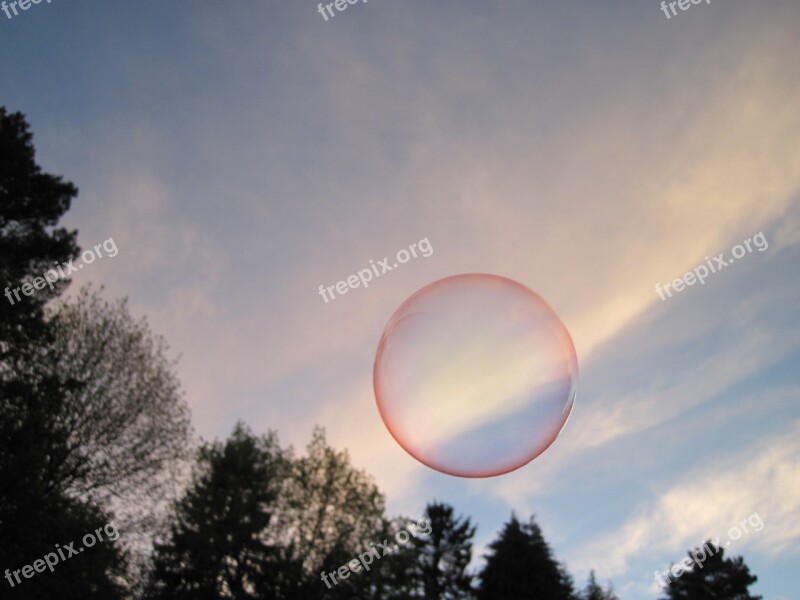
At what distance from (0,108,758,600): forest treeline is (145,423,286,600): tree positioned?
66 millimetres

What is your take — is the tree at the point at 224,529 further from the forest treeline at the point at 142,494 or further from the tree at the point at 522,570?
the tree at the point at 522,570

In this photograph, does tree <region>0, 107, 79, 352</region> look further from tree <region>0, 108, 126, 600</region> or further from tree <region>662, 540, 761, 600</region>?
tree <region>662, 540, 761, 600</region>

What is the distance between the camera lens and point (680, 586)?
120 feet

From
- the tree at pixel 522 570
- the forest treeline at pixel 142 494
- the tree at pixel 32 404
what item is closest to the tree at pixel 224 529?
the forest treeline at pixel 142 494

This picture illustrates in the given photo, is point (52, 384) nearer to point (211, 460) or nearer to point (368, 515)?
point (211, 460)

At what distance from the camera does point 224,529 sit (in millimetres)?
27953

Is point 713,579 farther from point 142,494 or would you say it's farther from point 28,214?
→ point 28,214

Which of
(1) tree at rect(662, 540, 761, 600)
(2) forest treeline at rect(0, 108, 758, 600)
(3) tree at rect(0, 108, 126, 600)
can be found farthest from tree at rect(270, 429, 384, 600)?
(1) tree at rect(662, 540, 761, 600)

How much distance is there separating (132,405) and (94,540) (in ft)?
17.7

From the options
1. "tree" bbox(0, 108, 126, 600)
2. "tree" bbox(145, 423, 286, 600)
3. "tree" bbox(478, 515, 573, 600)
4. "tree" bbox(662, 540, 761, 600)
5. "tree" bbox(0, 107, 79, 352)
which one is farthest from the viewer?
"tree" bbox(662, 540, 761, 600)

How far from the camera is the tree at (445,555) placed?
135 feet

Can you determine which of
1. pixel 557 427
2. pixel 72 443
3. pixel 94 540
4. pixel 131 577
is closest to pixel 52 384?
pixel 72 443

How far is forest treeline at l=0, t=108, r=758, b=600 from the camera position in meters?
15.4

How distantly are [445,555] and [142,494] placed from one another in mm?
29700
